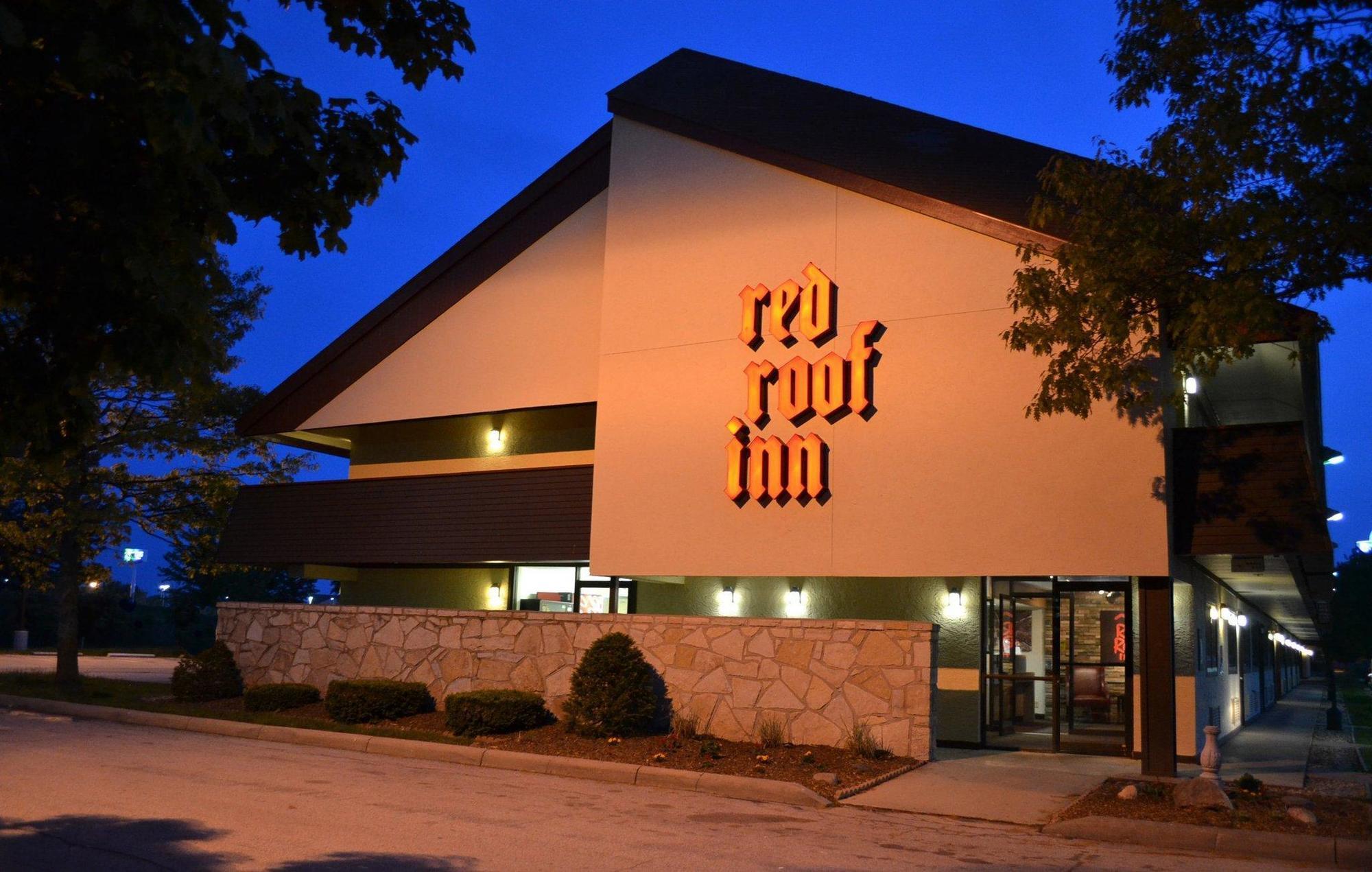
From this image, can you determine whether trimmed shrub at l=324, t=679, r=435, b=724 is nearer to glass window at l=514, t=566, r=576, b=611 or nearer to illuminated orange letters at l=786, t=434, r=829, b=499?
glass window at l=514, t=566, r=576, b=611

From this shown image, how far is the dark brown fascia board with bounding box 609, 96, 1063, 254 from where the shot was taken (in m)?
15.6

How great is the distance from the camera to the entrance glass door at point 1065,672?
57.2ft

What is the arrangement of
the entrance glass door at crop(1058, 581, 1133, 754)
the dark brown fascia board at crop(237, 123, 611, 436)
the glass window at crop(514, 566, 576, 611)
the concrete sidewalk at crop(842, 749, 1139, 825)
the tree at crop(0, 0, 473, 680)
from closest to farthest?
the tree at crop(0, 0, 473, 680) → the concrete sidewalk at crop(842, 749, 1139, 825) → the entrance glass door at crop(1058, 581, 1133, 754) → the dark brown fascia board at crop(237, 123, 611, 436) → the glass window at crop(514, 566, 576, 611)

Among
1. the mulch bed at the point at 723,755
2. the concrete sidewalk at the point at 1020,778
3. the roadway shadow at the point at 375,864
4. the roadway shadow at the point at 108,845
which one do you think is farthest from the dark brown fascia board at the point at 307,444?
the roadway shadow at the point at 375,864

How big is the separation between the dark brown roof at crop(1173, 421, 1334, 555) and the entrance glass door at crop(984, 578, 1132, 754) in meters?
3.06

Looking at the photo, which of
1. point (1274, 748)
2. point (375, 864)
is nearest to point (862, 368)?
point (1274, 748)

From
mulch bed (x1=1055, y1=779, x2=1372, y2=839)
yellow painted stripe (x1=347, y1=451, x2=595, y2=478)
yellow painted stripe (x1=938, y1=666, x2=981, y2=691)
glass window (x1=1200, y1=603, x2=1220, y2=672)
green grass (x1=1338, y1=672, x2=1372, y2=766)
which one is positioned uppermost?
yellow painted stripe (x1=347, y1=451, x2=595, y2=478)

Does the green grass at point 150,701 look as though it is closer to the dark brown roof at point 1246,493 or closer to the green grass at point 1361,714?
the dark brown roof at point 1246,493

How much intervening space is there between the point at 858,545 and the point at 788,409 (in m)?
2.29

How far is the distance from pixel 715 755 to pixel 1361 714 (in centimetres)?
2692

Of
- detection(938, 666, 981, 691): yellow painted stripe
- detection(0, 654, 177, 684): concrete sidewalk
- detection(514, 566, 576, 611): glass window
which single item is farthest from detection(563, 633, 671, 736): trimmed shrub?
detection(0, 654, 177, 684): concrete sidewalk

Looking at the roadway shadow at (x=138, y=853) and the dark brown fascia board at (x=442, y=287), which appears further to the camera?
the dark brown fascia board at (x=442, y=287)

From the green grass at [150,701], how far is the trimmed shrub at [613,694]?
1.71m

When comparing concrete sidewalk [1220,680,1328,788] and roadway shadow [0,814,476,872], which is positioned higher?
roadway shadow [0,814,476,872]
